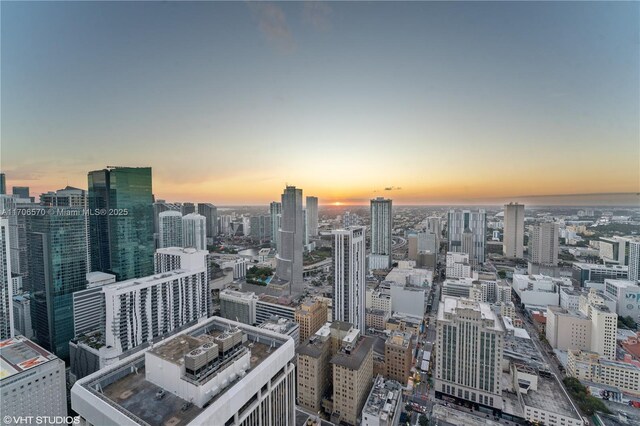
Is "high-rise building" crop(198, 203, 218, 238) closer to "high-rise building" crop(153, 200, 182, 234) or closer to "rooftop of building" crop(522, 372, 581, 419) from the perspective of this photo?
"high-rise building" crop(153, 200, 182, 234)

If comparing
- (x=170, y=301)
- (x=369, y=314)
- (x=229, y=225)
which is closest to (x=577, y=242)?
(x=369, y=314)

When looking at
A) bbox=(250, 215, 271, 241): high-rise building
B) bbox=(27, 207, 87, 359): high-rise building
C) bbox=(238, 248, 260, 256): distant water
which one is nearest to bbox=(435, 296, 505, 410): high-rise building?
bbox=(27, 207, 87, 359): high-rise building

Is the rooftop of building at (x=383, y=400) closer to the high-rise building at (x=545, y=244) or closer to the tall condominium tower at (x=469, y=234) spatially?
the high-rise building at (x=545, y=244)

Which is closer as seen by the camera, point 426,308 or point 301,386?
point 301,386

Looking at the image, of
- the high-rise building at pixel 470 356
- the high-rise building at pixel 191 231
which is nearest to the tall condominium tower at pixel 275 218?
the high-rise building at pixel 191 231

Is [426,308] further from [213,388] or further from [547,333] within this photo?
[213,388]

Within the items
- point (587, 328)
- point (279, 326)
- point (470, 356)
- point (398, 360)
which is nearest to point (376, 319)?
point (398, 360)
